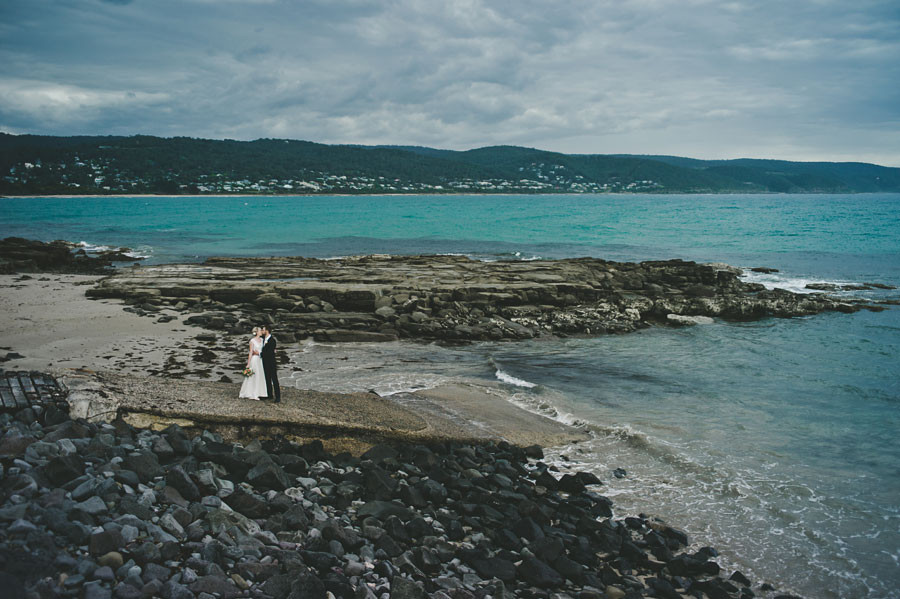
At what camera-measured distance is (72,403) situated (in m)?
8.74

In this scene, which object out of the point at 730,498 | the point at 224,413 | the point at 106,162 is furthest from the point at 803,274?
the point at 106,162

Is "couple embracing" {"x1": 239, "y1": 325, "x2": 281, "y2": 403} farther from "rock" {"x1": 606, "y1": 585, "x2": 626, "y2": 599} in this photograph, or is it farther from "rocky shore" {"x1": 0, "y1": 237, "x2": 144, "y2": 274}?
"rocky shore" {"x1": 0, "y1": 237, "x2": 144, "y2": 274}

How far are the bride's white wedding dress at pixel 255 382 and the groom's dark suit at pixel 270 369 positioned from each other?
0.09m

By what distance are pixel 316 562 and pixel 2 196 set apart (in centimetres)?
17550

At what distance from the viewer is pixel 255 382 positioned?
10.6 metres

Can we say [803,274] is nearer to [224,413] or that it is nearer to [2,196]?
[224,413]

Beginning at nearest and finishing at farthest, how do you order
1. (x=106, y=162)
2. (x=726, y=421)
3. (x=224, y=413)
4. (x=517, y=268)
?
(x=224, y=413)
(x=726, y=421)
(x=517, y=268)
(x=106, y=162)

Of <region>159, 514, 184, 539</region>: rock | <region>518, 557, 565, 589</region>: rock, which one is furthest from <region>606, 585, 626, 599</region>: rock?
<region>159, 514, 184, 539</region>: rock

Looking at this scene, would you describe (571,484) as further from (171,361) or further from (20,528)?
(171,361)

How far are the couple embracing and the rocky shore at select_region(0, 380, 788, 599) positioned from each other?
1.49m

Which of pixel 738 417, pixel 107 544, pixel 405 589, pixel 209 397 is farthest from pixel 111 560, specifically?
pixel 738 417

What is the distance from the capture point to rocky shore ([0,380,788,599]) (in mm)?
5230

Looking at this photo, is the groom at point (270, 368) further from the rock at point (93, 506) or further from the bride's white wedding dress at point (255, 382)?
the rock at point (93, 506)

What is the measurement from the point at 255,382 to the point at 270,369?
432 mm
